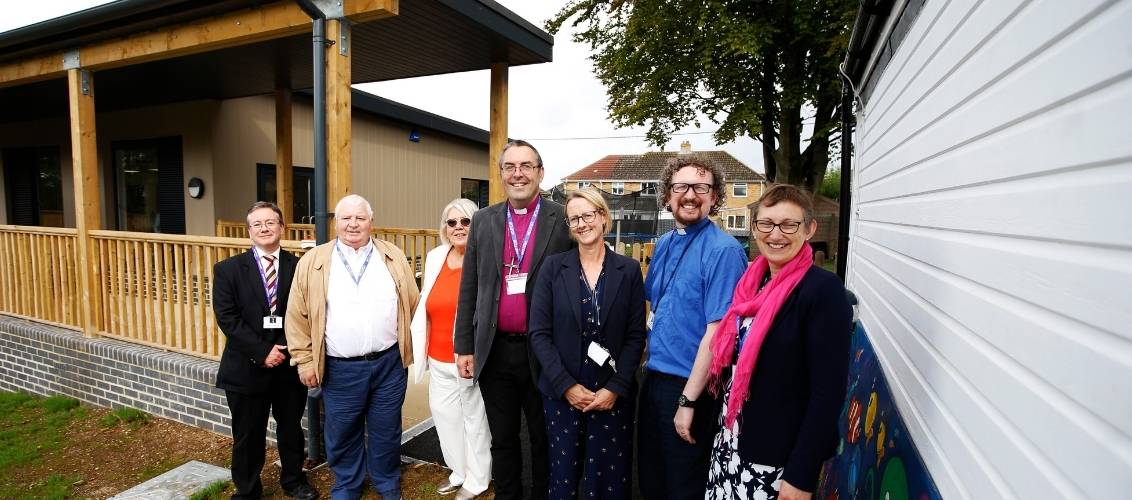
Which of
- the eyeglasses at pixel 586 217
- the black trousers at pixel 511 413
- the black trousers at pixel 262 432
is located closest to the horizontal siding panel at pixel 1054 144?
the eyeglasses at pixel 586 217

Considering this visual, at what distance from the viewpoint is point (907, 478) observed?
1845 millimetres

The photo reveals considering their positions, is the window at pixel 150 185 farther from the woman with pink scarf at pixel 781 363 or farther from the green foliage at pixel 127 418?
the woman with pink scarf at pixel 781 363

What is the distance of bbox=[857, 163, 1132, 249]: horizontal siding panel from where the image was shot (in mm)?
871

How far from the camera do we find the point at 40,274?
5844 millimetres

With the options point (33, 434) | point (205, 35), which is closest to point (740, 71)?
point (205, 35)

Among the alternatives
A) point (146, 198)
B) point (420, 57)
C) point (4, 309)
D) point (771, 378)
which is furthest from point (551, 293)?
point (146, 198)

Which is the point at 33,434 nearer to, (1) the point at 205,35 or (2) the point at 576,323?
(1) the point at 205,35

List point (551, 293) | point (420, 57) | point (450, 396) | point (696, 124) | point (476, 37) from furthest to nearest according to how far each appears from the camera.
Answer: point (696, 124) → point (420, 57) → point (476, 37) → point (450, 396) → point (551, 293)

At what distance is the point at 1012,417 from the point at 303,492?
3.59m

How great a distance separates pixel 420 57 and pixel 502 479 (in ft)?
14.1

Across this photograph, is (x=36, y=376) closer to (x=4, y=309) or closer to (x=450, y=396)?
(x=4, y=309)

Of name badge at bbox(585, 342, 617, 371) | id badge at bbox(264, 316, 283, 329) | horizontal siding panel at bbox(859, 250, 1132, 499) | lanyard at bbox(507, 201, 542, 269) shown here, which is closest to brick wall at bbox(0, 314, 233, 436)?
id badge at bbox(264, 316, 283, 329)

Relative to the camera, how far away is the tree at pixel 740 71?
12562mm

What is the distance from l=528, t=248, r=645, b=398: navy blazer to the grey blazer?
0.24 m
